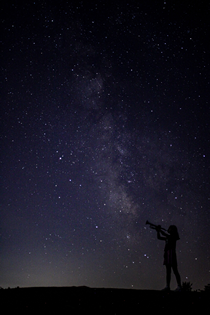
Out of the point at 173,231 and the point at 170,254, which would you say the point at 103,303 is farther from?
the point at 173,231

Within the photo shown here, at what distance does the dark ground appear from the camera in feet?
13.2

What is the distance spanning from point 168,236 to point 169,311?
94.4 inches

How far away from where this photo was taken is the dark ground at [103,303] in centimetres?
402

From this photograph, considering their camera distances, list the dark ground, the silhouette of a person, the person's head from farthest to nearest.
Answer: the person's head, the silhouette of a person, the dark ground

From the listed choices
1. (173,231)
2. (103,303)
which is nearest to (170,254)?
(173,231)

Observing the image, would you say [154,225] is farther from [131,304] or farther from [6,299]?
[6,299]

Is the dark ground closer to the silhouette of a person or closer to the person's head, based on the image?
the silhouette of a person

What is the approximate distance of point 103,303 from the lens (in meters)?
4.32

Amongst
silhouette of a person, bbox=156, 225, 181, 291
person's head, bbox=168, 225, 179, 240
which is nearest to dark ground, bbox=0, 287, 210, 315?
silhouette of a person, bbox=156, 225, 181, 291

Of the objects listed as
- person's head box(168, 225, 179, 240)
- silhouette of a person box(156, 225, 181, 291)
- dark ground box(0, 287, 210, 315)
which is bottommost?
dark ground box(0, 287, 210, 315)

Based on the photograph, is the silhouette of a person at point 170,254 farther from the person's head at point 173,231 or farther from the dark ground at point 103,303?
the dark ground at point 103,303

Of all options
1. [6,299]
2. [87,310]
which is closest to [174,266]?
[87,310]

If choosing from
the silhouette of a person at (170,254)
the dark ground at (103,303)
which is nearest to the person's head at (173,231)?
the silhouette of a person at (170,254)

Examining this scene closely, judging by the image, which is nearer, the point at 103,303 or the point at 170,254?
the point at 103,303
